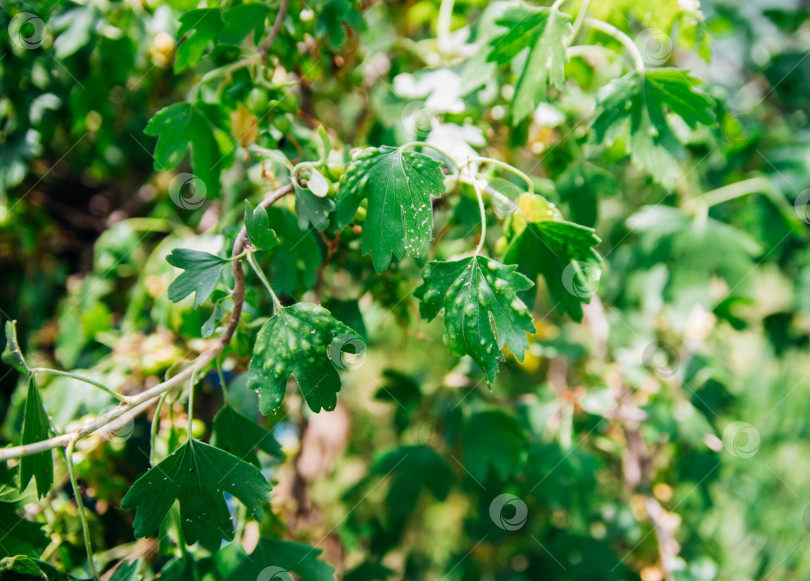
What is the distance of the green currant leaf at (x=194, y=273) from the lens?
75cm

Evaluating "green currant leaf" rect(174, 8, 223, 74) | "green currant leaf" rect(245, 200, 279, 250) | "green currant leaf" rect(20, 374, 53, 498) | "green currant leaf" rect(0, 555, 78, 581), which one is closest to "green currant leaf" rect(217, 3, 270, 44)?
"green currant leaf" rect(174, 8, 223, 74)

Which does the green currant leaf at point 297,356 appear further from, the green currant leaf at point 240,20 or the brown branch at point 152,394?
the green currant leaf at point 240,20

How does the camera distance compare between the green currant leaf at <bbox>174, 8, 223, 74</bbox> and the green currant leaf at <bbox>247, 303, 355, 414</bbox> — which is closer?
the green currant leaf at <bbox>247, 303, 355, 414</bbox>

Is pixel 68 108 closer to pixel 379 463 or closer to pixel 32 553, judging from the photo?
pixel 32 553

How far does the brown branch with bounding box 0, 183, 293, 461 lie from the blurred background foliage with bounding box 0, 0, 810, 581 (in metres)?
0.09

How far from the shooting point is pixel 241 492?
791 millimetres

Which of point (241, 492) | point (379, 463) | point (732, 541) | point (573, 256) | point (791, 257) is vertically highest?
point (573, 256)

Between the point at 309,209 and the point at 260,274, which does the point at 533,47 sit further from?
the point at 260,274

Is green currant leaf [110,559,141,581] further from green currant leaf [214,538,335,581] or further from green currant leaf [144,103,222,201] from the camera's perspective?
green currant leaf [144,103,222,201]

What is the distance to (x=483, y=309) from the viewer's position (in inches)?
29.4

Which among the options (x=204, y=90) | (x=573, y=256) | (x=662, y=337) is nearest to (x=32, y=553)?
(x=204, y=90)

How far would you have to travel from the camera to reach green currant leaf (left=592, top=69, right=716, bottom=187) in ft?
3.07

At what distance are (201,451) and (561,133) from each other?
1.10 m

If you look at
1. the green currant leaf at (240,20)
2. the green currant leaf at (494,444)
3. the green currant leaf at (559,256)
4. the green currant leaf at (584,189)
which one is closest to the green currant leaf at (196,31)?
the green currant leaf at (240,20)
